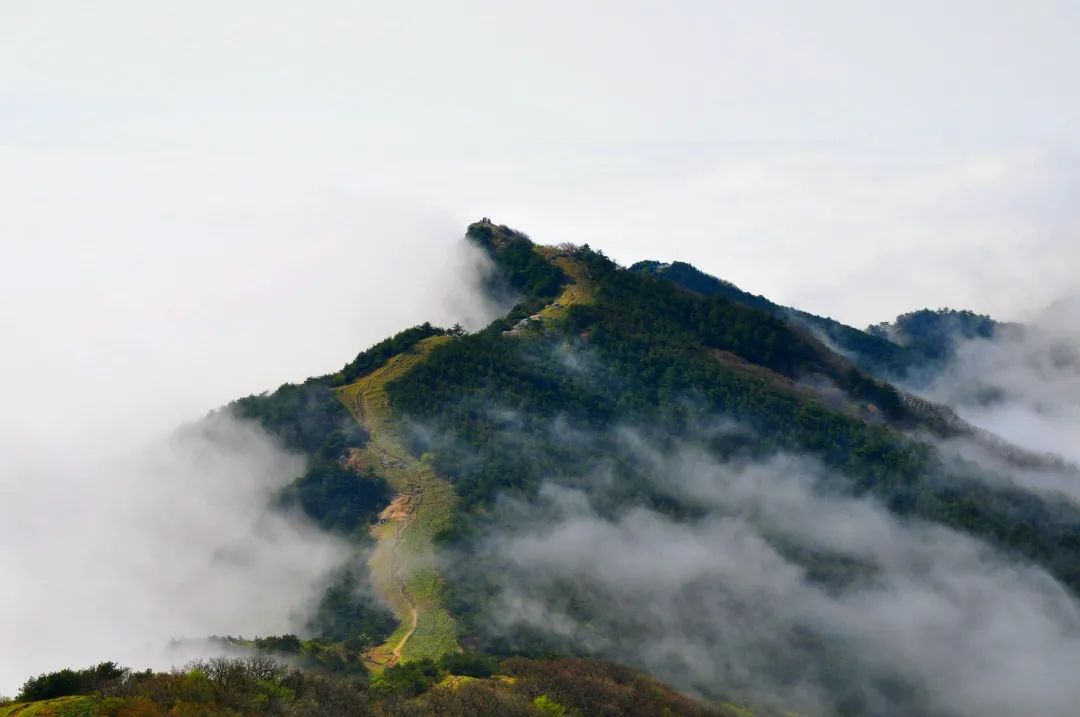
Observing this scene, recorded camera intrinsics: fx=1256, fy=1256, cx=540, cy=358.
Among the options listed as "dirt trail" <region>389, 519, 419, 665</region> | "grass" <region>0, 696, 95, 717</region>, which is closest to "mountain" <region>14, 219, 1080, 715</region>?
"dirt trail" <region>389, 519, 419, 665</region>

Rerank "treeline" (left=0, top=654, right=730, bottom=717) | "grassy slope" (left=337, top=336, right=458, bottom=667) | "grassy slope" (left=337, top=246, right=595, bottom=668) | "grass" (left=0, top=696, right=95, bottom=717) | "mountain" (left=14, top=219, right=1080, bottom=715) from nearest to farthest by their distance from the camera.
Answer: "grass" (left=0, top=696, right=95, bottom=717) → "treeline" (left=0, top=654, right=730, bottom=717) → "grassy slope" (left=337, top=246, right=595, bottom=668) → "grassy slope" (left=337, top=336, right=458, bottom=667) → "mountain" (left=14, top=219, right=1080, bottom=715)

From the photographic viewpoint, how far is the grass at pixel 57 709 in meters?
75.4

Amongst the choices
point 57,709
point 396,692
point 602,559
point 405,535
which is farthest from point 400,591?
point 57,709

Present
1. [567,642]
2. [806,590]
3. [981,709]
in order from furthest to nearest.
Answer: [806,590], [981,709], [567,642]

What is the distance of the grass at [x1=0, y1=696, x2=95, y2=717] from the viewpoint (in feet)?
247

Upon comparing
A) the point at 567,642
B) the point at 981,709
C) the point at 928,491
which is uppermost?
the point at 928,491

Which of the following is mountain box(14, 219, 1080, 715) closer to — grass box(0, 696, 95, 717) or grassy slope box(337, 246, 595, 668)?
grassy slope box(337, 246, 595, 668)

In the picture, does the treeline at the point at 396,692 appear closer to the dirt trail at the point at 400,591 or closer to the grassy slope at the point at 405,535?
the dirt trail at the point at 400,591

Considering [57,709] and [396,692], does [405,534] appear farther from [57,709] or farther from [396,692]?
[57,709]

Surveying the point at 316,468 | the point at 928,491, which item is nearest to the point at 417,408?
the point at 316,468

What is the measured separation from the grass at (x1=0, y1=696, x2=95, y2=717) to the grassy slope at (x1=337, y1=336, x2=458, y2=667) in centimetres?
5327

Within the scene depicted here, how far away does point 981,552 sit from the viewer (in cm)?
18825

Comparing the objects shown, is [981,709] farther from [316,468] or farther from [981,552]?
[316,468]

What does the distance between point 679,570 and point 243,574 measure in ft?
184
